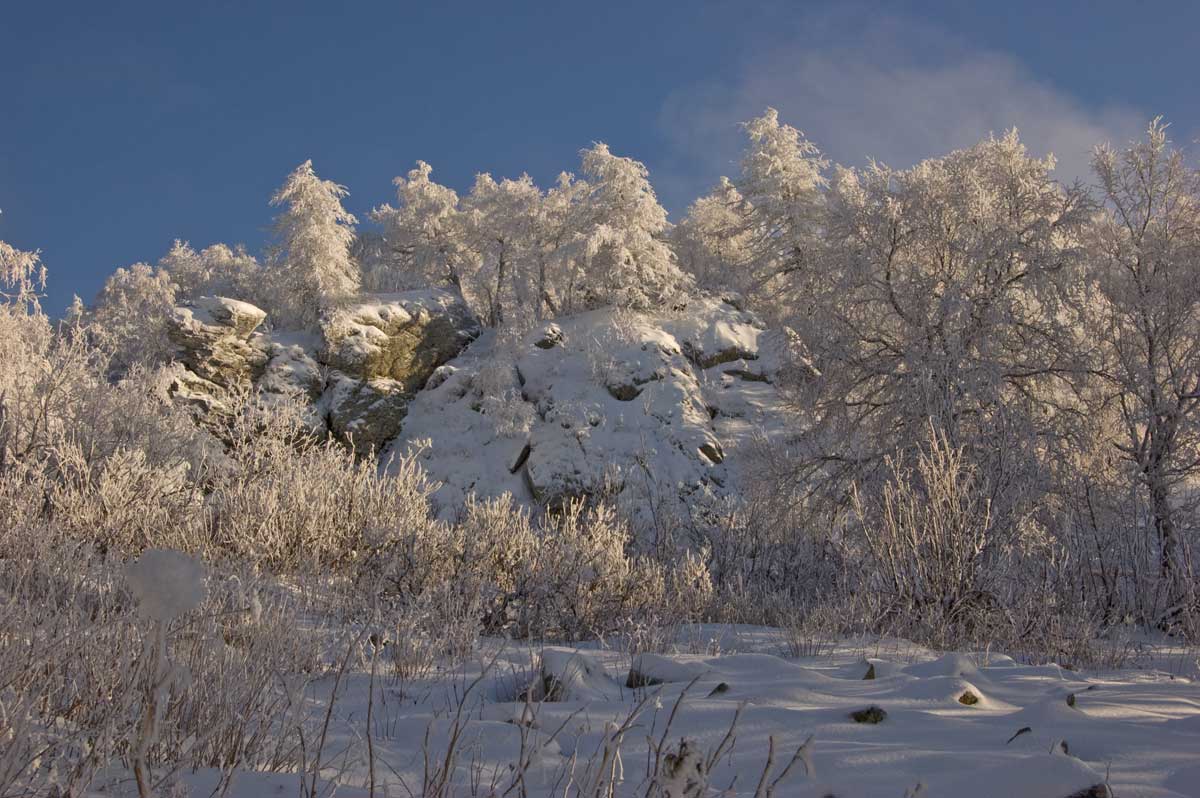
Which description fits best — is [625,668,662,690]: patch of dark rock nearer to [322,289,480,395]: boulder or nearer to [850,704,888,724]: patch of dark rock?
[850,704,888,724]: patch of dark rock

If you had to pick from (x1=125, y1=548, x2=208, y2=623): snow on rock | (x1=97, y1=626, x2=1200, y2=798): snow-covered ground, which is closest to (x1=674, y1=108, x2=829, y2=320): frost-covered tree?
(x1=97, y1=626, x2=1200, y2=798): snow-covered ground

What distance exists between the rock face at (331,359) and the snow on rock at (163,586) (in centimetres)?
1877

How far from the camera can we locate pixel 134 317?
24.5 metres

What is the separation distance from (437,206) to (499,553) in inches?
1146

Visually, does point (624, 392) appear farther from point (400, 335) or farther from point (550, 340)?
point (400, 335)

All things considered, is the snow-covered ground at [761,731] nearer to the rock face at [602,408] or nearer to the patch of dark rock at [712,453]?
the rock face at [602,408]

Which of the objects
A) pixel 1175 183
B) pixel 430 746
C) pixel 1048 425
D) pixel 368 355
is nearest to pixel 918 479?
pixel 1048 425

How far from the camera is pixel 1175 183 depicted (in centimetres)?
1230

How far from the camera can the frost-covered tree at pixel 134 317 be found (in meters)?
19.5

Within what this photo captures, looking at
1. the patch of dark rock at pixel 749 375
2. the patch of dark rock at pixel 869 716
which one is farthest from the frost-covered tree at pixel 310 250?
the patch of dark rock at pixel 869 716

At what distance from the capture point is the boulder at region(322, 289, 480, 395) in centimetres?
2152

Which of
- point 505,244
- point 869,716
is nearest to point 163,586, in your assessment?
point 869,716

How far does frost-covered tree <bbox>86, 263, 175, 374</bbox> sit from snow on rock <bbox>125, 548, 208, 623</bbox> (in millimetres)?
14218

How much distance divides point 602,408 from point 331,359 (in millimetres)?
7946
